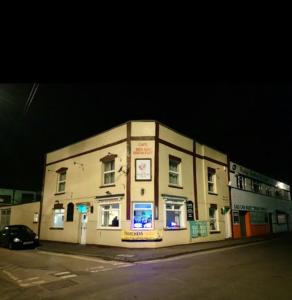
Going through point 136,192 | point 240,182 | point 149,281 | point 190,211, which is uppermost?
point 240,182

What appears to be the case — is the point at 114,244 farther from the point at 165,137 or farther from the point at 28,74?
the point at 28,74

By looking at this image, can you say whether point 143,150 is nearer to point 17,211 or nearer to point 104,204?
point 104,204

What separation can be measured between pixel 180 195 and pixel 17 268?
37.7ft

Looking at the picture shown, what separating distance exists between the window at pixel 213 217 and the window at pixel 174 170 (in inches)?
192

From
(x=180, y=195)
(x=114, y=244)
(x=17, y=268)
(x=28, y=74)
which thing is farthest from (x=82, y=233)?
(x=28, y=74)

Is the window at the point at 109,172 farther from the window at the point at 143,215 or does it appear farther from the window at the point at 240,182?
the window at the point at 240,182

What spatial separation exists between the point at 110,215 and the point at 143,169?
3.96m

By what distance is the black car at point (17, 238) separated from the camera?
17.1 meters

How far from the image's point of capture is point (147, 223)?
16312mm

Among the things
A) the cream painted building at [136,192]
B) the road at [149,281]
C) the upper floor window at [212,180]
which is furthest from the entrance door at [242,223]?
the road at [149,281]

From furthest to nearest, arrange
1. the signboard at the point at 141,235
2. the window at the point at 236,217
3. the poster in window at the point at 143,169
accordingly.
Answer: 1. the window at the point at 236,217
2. the poster in window at the point at 143,169
3. the signboard at the point at 141,235

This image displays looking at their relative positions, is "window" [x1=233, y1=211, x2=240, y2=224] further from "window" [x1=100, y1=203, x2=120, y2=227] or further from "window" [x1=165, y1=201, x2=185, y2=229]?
"window" [x1=100, y1=203, x2=120, y2=227]

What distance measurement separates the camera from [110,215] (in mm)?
17891

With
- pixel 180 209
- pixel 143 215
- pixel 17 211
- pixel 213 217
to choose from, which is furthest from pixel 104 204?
pixel 17 211
